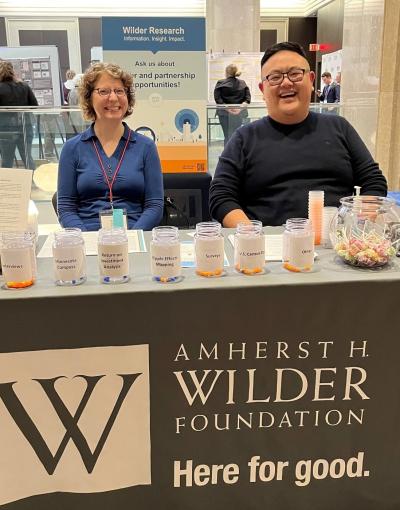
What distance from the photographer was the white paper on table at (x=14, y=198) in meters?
1.46

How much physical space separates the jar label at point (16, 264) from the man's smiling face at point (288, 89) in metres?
1.37

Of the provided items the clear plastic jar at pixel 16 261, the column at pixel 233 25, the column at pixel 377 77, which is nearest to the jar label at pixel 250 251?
the clear plastic jar at pixel 16 261

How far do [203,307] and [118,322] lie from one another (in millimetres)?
204

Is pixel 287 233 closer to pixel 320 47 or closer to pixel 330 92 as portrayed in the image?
pixel 330 92

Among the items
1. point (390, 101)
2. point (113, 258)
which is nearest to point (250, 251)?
point (113, 258)

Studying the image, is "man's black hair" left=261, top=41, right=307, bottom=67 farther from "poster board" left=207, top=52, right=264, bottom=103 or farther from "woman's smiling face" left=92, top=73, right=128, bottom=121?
"poster board" left=207, top=52, right=264, bottom=103

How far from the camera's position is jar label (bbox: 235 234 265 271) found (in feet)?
4.52

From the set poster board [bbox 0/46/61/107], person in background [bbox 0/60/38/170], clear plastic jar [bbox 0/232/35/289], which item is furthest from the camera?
poster board [bbox 0/46/61/107]

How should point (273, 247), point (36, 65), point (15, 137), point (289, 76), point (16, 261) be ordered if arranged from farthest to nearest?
point (36, 65)
point (15, 137)
point (289, 76)
point (273, 247)
point (16, 261)

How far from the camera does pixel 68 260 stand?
4.35ft

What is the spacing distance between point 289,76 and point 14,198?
1297 mm

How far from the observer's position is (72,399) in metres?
1.35

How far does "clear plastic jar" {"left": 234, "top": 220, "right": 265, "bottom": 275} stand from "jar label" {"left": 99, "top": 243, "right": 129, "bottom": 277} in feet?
0.94

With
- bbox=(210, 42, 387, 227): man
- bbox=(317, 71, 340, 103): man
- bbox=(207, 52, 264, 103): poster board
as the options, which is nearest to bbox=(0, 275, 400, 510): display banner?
bbox=(210, 42, 387, 227): man
